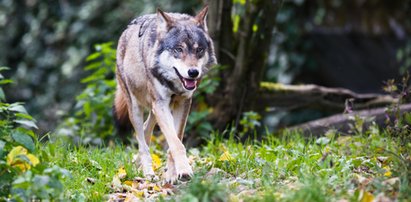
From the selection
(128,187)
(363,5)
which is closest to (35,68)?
(363,5)

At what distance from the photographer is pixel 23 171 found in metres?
4.29

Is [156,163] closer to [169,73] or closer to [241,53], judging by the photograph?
[169,73]

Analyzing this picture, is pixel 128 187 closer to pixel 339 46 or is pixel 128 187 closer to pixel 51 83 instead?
pixel 51 83

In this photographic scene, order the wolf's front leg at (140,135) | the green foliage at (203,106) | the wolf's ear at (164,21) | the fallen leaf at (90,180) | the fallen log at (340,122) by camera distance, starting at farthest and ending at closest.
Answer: the green foliage at (203,106), the fallen log at (340,122), the wolf's front leg at (140,135), the wolf's ear at (164,21), the fallen leaf at (90,180)

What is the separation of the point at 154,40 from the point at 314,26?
22.3ft

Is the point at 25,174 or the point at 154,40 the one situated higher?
the point at 154,40

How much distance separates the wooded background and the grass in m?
2.68

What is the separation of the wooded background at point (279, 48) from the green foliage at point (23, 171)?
178 inches

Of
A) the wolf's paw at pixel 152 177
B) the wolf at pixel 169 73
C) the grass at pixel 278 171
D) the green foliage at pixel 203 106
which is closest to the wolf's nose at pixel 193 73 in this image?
the wolf at pixel 169 73

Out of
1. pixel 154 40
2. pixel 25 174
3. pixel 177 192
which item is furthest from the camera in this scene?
pixel 154 40

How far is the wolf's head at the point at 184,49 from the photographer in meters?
5.38

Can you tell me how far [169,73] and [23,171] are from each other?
5.45ft

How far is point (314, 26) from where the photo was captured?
12.1 meters

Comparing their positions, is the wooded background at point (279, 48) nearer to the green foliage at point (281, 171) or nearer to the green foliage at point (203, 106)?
the green foliage at point (203, 106)
